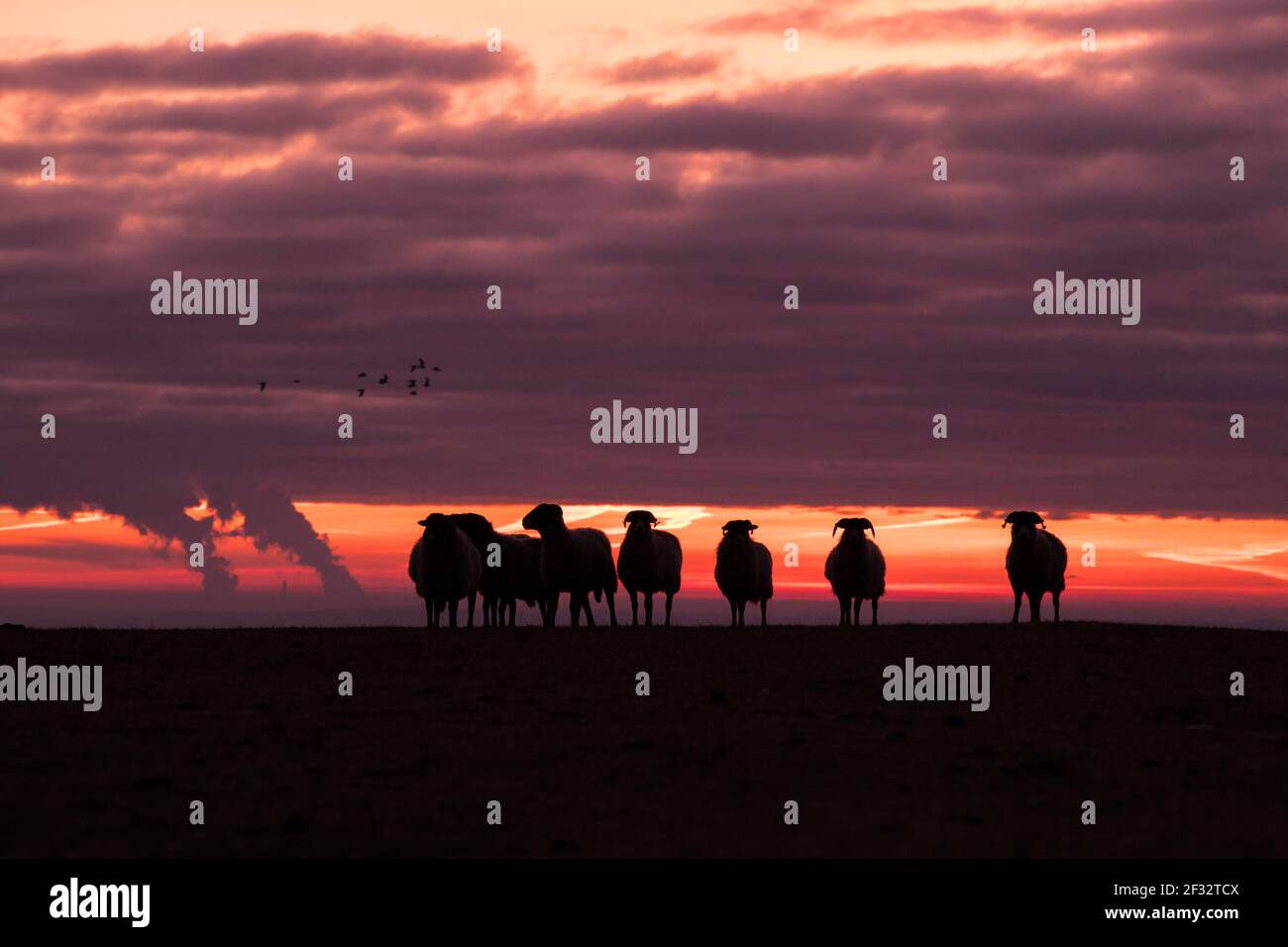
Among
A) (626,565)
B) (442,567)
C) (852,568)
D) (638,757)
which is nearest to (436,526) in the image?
(442,567)

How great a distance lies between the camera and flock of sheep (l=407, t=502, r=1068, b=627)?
138ft

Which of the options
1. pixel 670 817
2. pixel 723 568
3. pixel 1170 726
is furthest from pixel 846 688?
pixel 723 568

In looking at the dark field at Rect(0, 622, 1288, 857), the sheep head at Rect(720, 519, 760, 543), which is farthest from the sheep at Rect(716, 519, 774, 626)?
the dark field at Rect(0, 622, 1288, 857)

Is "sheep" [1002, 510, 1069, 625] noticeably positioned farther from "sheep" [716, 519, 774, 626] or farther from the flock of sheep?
"sheep" [716, 519, 774, 626]

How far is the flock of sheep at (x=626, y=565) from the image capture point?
138ft

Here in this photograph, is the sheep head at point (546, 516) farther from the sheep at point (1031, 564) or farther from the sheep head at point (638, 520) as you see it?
the sheep at point (1031, 564)

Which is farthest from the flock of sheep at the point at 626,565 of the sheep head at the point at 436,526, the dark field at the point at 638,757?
the dark field at the point at 638,757

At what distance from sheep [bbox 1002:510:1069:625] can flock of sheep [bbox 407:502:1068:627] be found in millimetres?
25

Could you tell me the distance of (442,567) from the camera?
4112 cm

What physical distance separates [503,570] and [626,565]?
3468 mm

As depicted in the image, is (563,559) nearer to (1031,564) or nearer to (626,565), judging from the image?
(626,565)

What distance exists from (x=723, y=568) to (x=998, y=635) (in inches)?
483

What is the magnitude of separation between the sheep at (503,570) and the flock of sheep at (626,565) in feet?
0.09
